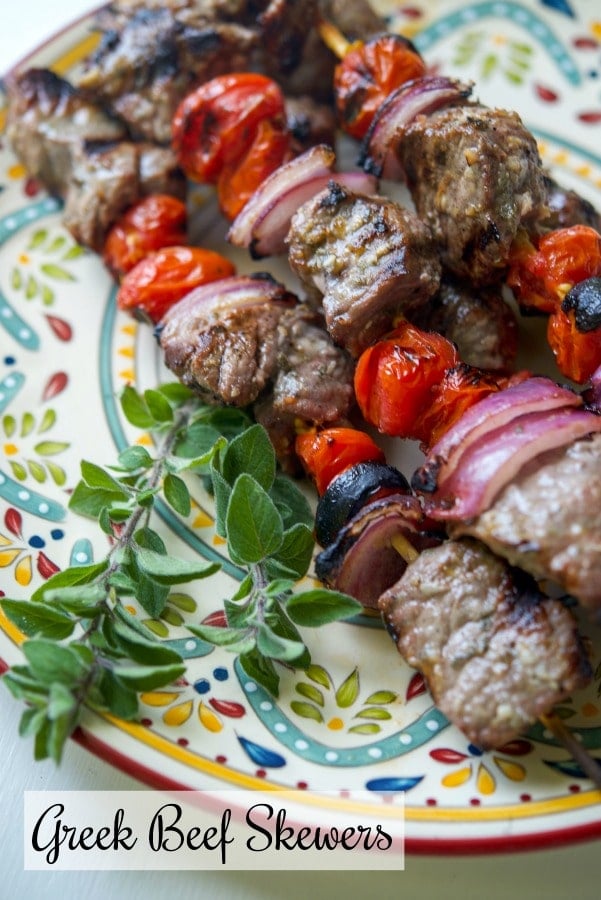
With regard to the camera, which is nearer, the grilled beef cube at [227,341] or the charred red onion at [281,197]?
the grilled beef cube at [227,341]

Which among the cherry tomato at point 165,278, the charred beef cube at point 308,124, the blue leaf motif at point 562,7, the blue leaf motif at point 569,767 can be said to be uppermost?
the charred beef cube at point 308,124

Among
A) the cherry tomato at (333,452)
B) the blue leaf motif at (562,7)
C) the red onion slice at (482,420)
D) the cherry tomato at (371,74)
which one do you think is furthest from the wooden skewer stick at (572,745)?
the blue leaf motif at (562,7)

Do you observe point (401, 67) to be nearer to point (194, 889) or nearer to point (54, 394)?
point (54, 394)

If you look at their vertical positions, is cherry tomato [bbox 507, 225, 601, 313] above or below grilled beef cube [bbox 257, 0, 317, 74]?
below

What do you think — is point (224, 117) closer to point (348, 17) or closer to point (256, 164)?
point (256, 164)

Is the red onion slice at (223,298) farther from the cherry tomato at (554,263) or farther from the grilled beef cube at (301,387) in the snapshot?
the cherry tomato at (554,263)

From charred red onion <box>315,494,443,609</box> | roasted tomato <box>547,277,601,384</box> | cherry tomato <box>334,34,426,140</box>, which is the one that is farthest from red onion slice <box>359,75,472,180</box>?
charred red onion <box>315,494,443,609</box>

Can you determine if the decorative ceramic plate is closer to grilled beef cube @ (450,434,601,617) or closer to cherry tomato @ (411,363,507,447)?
grilled beef cube @ (450,434,601,617)

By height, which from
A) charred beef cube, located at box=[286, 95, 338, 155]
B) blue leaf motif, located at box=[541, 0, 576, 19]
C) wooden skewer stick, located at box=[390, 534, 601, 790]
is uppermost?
charred beef cube, located at box=[286, 95, 338, 155]
